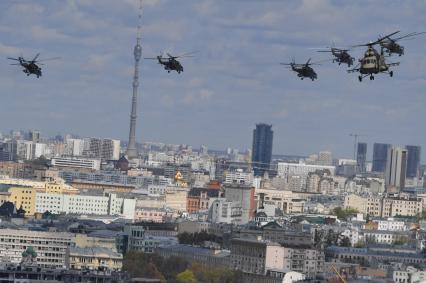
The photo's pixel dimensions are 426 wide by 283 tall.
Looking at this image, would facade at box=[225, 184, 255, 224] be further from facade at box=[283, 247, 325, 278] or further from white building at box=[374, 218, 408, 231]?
facade at box=[283, 247, 325, 278]

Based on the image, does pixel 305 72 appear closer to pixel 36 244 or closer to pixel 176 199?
pixel 36 244

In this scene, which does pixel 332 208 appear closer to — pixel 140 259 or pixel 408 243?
pixel 408 243

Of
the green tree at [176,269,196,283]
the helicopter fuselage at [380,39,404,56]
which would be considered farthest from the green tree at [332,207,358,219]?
the helicopter fuselage at [380,39,404,56]

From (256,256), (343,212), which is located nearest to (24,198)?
(343,212)

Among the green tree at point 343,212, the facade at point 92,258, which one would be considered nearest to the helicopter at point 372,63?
the facade at point 92,258

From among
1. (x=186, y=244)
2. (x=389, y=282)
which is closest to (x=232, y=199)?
(x=186, y=244)
